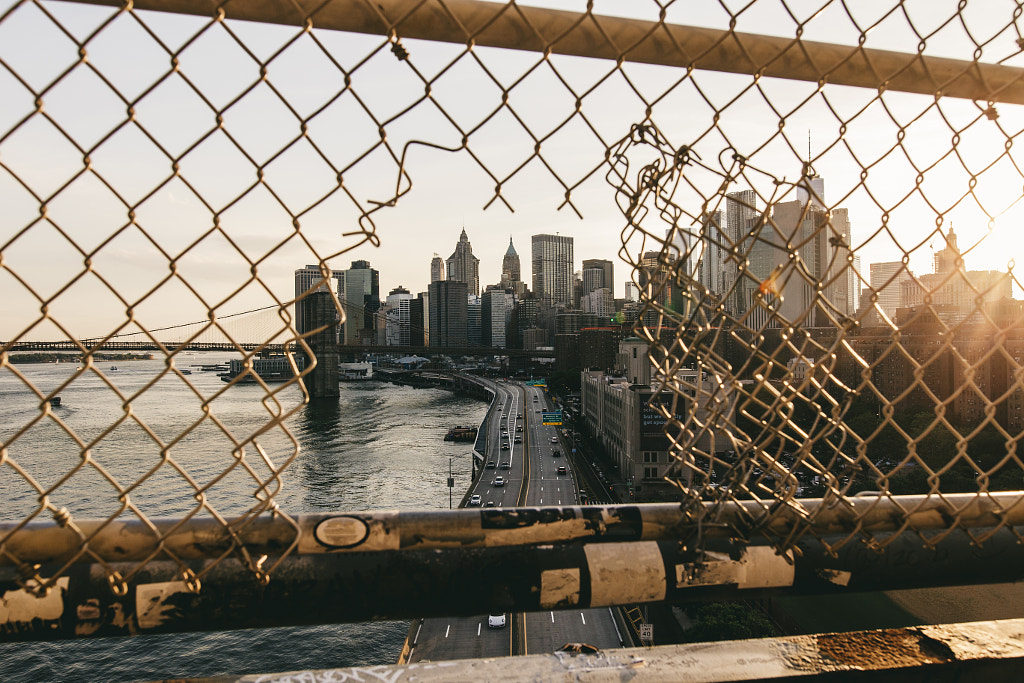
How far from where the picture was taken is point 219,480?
707mm

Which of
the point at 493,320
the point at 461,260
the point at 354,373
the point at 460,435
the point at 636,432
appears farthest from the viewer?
the point at 493,320

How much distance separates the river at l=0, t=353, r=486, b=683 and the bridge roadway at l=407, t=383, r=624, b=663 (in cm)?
69

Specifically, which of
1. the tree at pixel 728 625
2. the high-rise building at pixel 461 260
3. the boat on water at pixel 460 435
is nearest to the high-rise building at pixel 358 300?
the high-rise building at pixel 461 260

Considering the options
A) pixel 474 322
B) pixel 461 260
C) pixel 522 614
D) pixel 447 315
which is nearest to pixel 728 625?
A: pixel 522 614

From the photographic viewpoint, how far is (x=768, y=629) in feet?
31.4

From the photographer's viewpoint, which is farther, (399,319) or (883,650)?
(399,319)

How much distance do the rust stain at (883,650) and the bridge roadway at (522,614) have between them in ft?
1.69

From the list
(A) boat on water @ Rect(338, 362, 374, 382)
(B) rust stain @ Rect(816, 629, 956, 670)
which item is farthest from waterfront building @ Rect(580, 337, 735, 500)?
(A) boat on water @ Rect(338, 362, 374, 382)

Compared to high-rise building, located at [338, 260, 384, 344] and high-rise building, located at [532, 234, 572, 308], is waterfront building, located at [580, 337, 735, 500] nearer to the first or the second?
high-rise building, located at [338, 260, 384, 344]

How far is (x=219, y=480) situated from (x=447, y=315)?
2403 inches

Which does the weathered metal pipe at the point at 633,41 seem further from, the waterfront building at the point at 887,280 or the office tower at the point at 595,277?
the office tower at the point at 595,277

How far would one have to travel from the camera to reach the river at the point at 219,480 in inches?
346

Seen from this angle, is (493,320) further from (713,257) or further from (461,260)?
(713,257)

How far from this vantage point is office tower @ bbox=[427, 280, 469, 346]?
60406 millimetres
